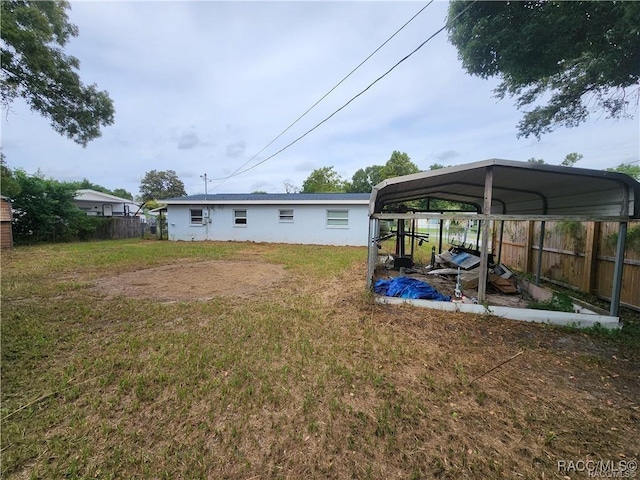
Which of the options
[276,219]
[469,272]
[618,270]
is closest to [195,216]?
[276,219]

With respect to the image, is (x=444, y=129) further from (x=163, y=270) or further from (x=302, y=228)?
(x=163, y=270)

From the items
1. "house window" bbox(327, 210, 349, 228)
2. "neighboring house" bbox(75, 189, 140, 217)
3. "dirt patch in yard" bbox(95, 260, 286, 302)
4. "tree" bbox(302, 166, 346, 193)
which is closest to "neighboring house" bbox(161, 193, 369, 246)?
"house window" bbox(327, 210, 349, 228)

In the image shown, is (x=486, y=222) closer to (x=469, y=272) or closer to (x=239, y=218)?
(x=469, y=272)

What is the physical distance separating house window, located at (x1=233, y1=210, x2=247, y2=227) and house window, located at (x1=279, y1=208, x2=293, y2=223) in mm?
2258

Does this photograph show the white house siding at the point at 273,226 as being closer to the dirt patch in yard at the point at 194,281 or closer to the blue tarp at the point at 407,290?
the dirt patch in yard at the point at 194,281

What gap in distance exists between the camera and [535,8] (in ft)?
15.9

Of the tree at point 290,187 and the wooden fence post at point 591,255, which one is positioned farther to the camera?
the tree at point 290,187

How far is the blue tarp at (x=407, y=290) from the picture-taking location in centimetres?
497

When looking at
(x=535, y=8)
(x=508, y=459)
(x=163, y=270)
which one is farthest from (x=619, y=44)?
(x=163, y=270)

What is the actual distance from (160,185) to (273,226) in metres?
46.8

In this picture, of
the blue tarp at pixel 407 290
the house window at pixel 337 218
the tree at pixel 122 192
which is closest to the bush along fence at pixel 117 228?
the house window at pixel 337 218

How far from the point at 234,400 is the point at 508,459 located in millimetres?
2143

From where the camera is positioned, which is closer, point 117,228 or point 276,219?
point 276,219

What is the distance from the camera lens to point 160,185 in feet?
167
